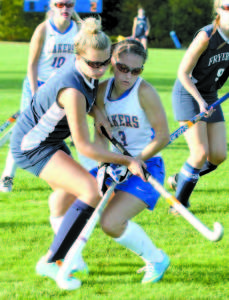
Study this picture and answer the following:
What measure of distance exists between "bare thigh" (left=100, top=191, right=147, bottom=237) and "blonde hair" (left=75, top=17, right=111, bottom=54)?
0.90m

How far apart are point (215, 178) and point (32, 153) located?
3297mm

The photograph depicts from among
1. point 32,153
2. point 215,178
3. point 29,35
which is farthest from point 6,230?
point 29,35

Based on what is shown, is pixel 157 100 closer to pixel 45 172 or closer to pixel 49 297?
pixel 45 172

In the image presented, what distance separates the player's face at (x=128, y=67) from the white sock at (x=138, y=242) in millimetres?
840

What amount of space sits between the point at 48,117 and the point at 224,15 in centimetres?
175

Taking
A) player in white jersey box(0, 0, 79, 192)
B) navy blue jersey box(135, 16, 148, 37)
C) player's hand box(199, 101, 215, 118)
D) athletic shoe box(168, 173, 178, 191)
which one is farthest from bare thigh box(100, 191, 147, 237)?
navy blue jersey box(135, 16, 148, 37)

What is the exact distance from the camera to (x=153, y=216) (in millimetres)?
4824

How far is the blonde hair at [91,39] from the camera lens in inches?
124

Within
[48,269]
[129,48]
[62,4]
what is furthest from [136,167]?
[62,4]

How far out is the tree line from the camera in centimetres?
5088

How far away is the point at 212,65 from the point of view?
4.55 m

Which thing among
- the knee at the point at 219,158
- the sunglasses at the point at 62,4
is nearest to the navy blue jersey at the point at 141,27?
the sunglasses at the point at 62,4

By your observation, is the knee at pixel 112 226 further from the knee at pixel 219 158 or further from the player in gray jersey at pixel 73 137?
the knee at pixel 219 158

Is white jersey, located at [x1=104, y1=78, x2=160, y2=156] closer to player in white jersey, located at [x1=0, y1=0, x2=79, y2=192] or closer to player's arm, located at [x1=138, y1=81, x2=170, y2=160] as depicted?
player's arm, located at [x1=138, y1=81, x2=170, y2=160]
